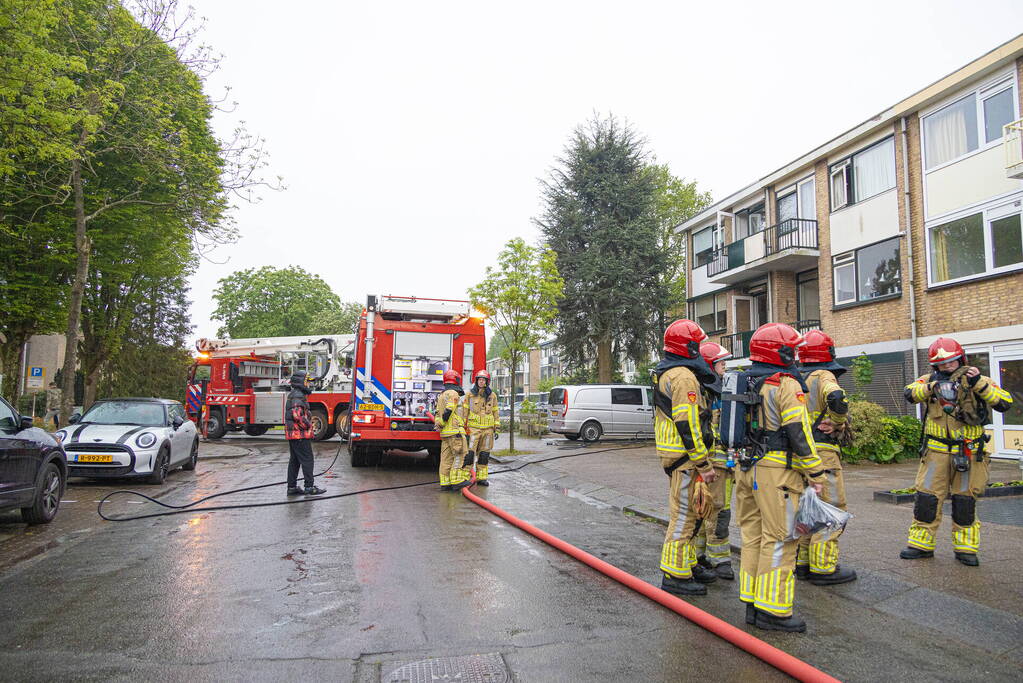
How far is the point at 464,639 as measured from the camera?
3.87 metres

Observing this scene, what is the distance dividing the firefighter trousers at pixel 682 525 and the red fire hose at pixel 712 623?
0.72 feet

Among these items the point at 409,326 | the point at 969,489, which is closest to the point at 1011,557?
the point at 969,489

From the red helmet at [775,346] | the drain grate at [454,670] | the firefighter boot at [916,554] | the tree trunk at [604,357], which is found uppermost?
the tree trunk at [604,357]

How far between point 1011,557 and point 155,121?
16.3m

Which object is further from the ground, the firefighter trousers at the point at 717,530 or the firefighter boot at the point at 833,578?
the firefighter trousers at the point at 717,530

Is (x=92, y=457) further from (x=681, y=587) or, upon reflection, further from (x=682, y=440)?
(x=682, y=440)

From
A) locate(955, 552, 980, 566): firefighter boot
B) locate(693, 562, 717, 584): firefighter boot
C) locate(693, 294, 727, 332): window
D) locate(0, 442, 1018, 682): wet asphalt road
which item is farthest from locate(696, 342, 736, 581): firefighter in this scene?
locate(693, 294, 727, 332): window

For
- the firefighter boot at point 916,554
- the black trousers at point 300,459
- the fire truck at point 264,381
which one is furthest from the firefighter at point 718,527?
the fire truck at point 264,381

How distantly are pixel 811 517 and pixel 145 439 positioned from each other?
10261 millimetres

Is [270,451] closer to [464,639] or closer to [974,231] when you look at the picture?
[464,639]

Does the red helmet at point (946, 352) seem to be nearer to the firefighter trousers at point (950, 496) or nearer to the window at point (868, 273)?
the firefighter trousers at point (950, 496)

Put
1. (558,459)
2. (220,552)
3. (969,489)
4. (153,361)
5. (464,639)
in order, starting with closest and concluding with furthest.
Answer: (464,639) → (969,489) → (220,552) → (558,459) → (153,361)

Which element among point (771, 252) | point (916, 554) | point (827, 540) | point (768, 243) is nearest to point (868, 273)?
point (771, 252)

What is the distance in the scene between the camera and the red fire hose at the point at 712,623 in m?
3.30
